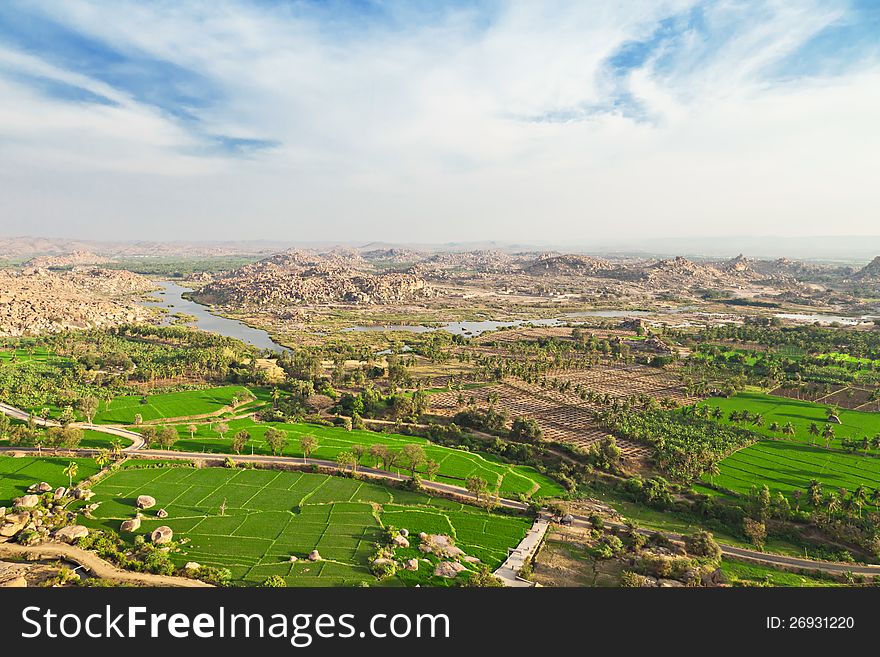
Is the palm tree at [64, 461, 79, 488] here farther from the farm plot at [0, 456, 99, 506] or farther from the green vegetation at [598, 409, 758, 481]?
the green vegetation at [598, 409, 758, 481]

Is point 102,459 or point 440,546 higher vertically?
point 102,459

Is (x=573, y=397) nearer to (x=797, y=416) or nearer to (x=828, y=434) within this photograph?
(x=797, y=416)

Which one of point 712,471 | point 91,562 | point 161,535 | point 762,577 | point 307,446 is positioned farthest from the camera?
point 307,446

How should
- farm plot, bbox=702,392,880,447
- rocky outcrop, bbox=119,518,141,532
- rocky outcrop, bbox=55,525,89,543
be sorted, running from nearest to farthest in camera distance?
1. rocky outcrop, bbox=55,525,89,543
2. rocky outcrop, bbox=119,518,141,532
3. farm plot, bbox=702,392,880,447

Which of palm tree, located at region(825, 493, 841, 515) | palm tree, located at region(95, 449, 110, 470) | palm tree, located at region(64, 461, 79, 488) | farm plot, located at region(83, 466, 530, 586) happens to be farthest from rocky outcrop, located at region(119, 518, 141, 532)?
palm tree, located at region(825, 493, 841, 515)

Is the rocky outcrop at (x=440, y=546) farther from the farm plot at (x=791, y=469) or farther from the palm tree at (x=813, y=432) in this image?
the palm tree at (x=813, y=432)

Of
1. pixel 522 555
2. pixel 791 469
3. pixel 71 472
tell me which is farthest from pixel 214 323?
pixel 791 469

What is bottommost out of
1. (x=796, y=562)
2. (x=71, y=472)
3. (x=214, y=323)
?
(x=796, y=562)

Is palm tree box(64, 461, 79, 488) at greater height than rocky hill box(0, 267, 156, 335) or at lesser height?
lesser
